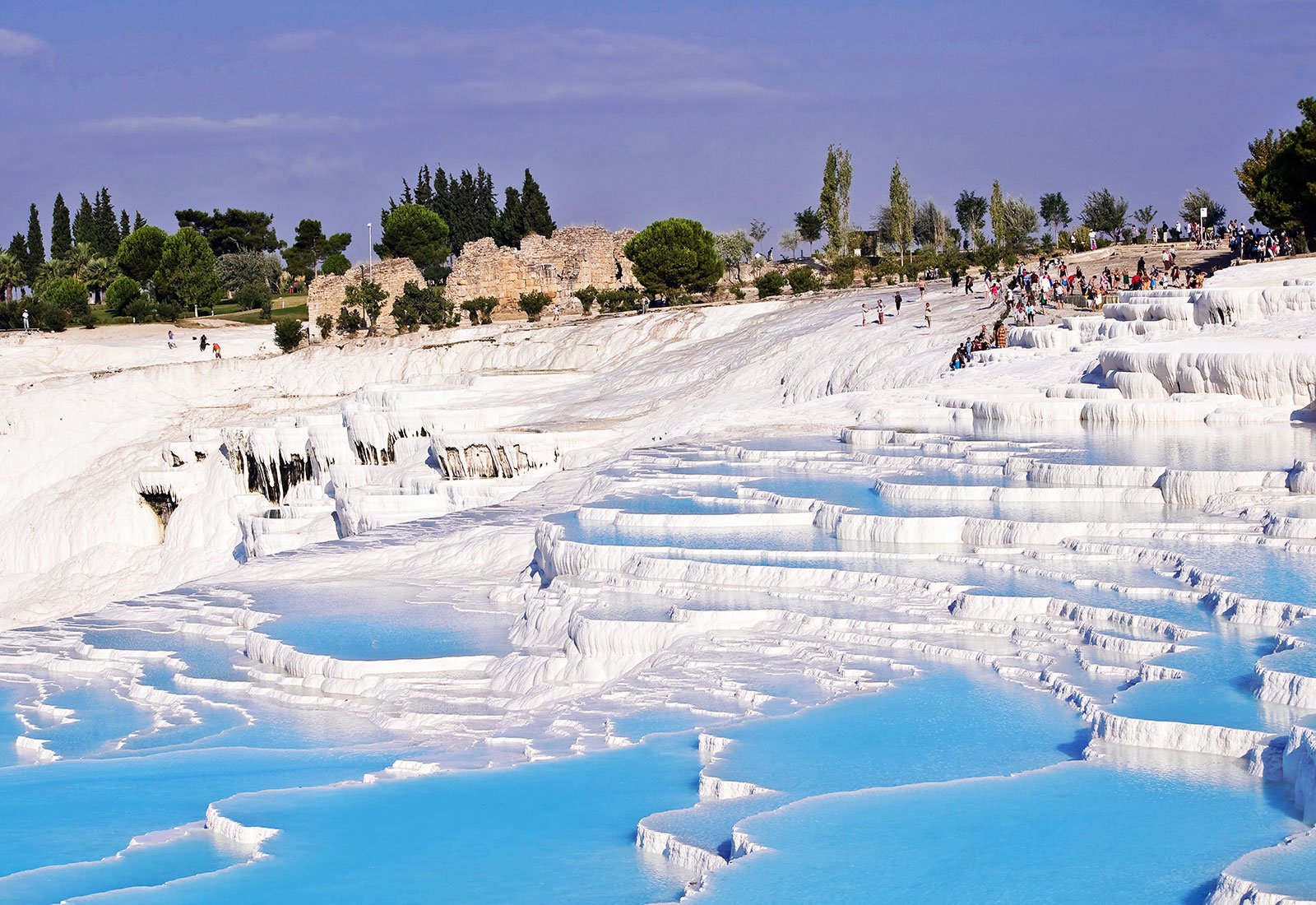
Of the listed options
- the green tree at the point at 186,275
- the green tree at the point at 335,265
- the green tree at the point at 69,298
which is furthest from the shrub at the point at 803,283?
the green tree at the point at 335,265

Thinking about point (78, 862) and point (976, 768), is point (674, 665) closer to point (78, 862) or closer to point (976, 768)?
point (976, 768)

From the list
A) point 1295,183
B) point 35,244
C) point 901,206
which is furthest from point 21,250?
point 1295,183

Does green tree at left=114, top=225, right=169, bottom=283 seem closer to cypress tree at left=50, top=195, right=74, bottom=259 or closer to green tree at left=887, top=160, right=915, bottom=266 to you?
cypress tree at left=50, top=195, right=74, bottom=259

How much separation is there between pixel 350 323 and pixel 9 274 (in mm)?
15458

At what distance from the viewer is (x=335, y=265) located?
162ft

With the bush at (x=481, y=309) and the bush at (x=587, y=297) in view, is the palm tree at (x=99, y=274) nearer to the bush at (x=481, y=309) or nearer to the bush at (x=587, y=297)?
the bush at (x=481, y=309)

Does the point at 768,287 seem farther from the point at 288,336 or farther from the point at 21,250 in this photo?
the point at 21,250

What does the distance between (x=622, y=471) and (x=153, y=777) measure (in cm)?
715

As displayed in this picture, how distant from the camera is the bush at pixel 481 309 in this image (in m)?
32.8

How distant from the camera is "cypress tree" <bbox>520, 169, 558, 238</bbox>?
47719mm

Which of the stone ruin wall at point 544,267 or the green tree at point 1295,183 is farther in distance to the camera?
the stone ruin wall at point 544,267

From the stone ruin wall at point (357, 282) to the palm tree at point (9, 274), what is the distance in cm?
1246

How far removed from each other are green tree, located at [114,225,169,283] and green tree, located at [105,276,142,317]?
4.32 m

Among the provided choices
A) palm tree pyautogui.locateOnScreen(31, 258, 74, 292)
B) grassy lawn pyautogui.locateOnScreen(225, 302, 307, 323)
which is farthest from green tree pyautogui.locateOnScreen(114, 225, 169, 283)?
grassy lawn pyautogui.locateOnScreen(225, 302, 307, 323)
